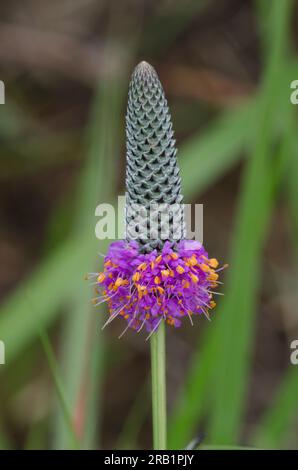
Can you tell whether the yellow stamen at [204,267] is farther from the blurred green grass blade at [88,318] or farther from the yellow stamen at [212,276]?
the blurred green grass blade at [88,318]

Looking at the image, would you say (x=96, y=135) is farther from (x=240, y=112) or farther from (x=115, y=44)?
(x=115, y=44)

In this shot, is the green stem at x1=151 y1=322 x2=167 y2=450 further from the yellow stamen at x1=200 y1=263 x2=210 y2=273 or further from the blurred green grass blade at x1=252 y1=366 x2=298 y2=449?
the blurred green grass blade at x1=252 y1=366 x2=298 y2=449

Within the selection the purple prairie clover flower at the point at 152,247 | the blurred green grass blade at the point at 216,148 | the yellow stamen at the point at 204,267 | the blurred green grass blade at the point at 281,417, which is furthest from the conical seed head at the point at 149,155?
the blurred green grass blade at the point at 216,148

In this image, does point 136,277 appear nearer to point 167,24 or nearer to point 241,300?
point 241,300

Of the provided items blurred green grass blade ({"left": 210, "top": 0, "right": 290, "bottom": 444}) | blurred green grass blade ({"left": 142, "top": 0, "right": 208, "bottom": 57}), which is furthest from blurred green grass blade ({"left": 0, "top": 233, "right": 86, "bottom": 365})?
blurred green grass blade ({"left": 142, "top": 0, "right": 208, "bottom": 57})

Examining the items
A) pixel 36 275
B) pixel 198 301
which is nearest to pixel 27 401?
pixel 36 275

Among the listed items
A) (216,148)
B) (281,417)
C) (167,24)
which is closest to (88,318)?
(281,417)

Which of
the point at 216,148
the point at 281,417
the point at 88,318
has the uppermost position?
the point at 216,148
